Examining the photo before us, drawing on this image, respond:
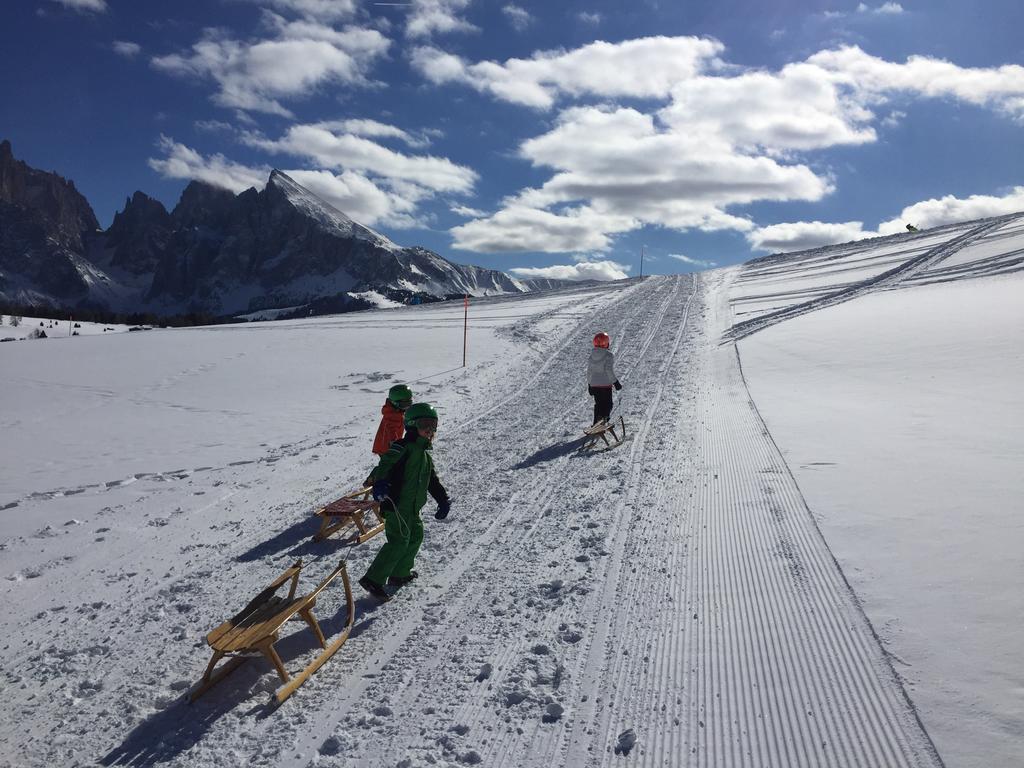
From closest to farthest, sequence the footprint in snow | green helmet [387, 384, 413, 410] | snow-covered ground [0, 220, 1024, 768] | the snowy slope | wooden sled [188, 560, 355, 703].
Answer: the footprint in snow
snow-covered ground [0, 220, 1024, 768]
the snowy slope
wooden sled [188, 560, 355, 703]
green helmet [387, 384, 413, 410]

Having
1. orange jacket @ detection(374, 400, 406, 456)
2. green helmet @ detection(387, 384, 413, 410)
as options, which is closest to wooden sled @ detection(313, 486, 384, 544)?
orange jacket @ detection(374, 400, 406, 456)

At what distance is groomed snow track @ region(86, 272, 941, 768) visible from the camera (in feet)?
12.1

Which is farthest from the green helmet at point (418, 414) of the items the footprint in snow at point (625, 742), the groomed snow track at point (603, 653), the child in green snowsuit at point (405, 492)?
the footprint in snow at point (625, 742)

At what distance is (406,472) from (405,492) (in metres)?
0.18

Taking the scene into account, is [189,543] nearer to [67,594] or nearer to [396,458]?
[67,594]

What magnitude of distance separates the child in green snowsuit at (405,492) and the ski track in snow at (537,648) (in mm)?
298

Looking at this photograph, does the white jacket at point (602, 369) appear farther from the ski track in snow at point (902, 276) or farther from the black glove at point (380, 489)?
the ski track in snow at point (902, 276)

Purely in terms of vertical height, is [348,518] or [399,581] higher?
[348,518]

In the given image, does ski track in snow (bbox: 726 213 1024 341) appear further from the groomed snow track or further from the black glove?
the black glove

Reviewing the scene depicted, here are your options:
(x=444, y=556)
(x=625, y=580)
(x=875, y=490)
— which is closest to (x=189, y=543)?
(x=444, y=556)

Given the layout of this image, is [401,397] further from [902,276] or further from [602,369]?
[902,276]

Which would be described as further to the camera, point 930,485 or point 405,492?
point 930,485

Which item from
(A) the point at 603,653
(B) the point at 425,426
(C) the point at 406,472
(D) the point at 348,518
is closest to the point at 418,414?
(B) the point at 425,426

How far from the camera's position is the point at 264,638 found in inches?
165
